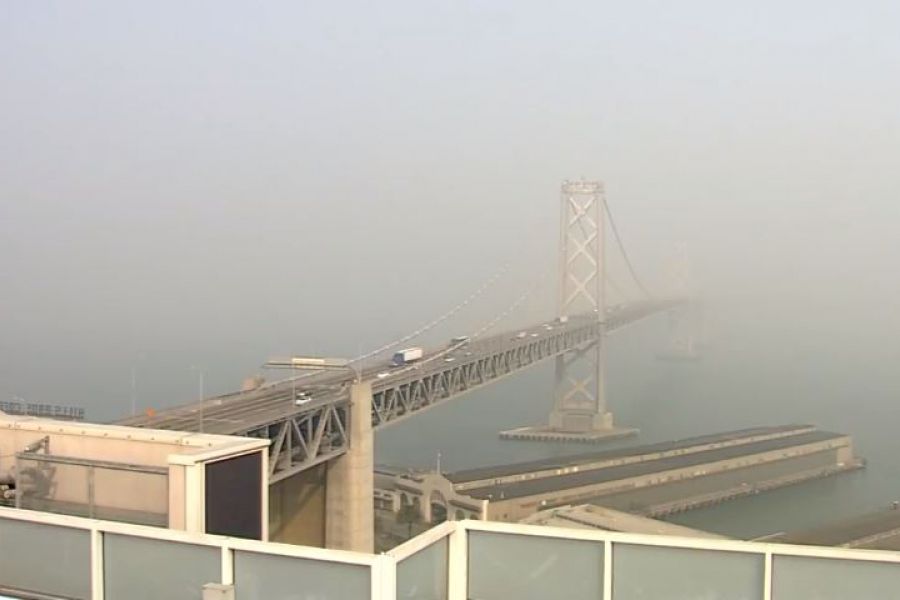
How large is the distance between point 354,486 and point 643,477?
764 centimetres

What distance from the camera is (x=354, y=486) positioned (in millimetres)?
11500

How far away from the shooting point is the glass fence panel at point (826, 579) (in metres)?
1.23

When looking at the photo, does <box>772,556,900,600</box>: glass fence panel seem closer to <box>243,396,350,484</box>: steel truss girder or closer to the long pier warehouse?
<box>243,396,350,484</box>: steel truss girder

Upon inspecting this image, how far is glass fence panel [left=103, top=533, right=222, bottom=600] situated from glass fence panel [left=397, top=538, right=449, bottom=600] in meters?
0.25

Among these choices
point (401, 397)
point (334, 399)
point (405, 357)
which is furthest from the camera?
point (405, 357)

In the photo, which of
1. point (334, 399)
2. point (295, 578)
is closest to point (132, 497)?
point (295, 578)

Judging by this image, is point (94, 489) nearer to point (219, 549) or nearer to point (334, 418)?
point (219, 549)

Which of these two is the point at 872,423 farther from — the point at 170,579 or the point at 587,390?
the point at 170,579

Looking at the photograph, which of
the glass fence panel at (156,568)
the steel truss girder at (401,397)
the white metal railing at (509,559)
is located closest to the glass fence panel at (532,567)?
the white metal railing at (509,559)

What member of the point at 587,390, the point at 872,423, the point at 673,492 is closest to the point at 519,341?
the point at 673,492

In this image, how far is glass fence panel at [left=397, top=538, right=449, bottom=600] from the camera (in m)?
1.21

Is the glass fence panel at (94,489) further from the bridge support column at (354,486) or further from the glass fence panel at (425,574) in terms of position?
the bridge support column at (354,486)

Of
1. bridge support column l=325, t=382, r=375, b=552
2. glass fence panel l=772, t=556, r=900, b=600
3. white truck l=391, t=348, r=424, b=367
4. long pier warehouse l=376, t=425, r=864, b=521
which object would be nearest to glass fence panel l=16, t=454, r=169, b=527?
glass fence panel l=772, t=556, r=900, b=600

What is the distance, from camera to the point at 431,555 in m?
1.28
